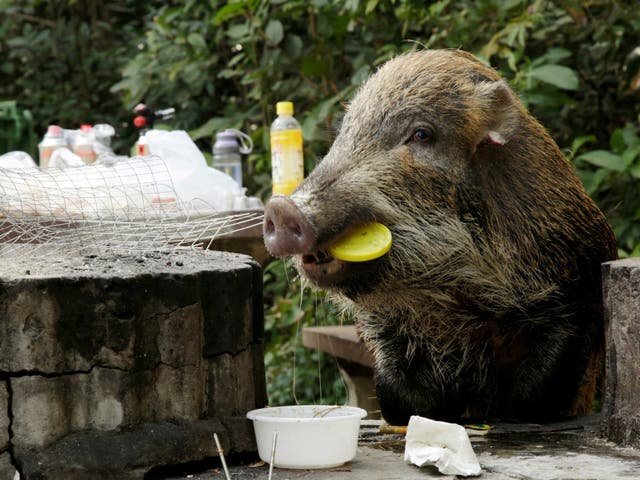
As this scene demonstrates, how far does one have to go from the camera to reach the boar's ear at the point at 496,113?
322 centimetres

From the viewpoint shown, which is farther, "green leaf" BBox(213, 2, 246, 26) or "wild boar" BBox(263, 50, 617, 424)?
"green leaf" BBox(213, 2, 246, 26)

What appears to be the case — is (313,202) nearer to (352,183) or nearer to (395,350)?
(352,183)

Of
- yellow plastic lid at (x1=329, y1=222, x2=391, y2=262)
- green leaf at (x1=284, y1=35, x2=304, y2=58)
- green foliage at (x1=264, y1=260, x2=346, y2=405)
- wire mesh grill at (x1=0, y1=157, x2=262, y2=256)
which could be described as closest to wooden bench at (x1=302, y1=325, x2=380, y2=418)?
green foliage at (x1=264, y1=260, x2=346, y2=405)

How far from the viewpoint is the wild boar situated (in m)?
3.04

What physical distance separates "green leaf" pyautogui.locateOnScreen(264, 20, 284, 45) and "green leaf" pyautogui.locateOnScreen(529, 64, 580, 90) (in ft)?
5.26

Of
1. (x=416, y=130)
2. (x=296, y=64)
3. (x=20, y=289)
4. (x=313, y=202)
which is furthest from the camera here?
(x=296, y=64)

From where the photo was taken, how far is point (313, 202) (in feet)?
8.95

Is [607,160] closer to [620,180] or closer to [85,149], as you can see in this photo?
[620,180]

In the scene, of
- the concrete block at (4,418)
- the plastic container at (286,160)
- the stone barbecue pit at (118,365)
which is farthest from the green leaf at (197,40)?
the concrete block at (4,418)

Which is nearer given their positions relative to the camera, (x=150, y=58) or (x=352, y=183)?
(x=352, y=183)

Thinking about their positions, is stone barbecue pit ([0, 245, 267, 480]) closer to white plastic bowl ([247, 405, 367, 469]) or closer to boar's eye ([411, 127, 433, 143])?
white plastic bowl ([247, 405, 367, 469])

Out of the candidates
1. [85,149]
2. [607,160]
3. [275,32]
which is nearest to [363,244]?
[607,160]

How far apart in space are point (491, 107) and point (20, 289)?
1589 mm

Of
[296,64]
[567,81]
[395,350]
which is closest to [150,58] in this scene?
[296,64]
